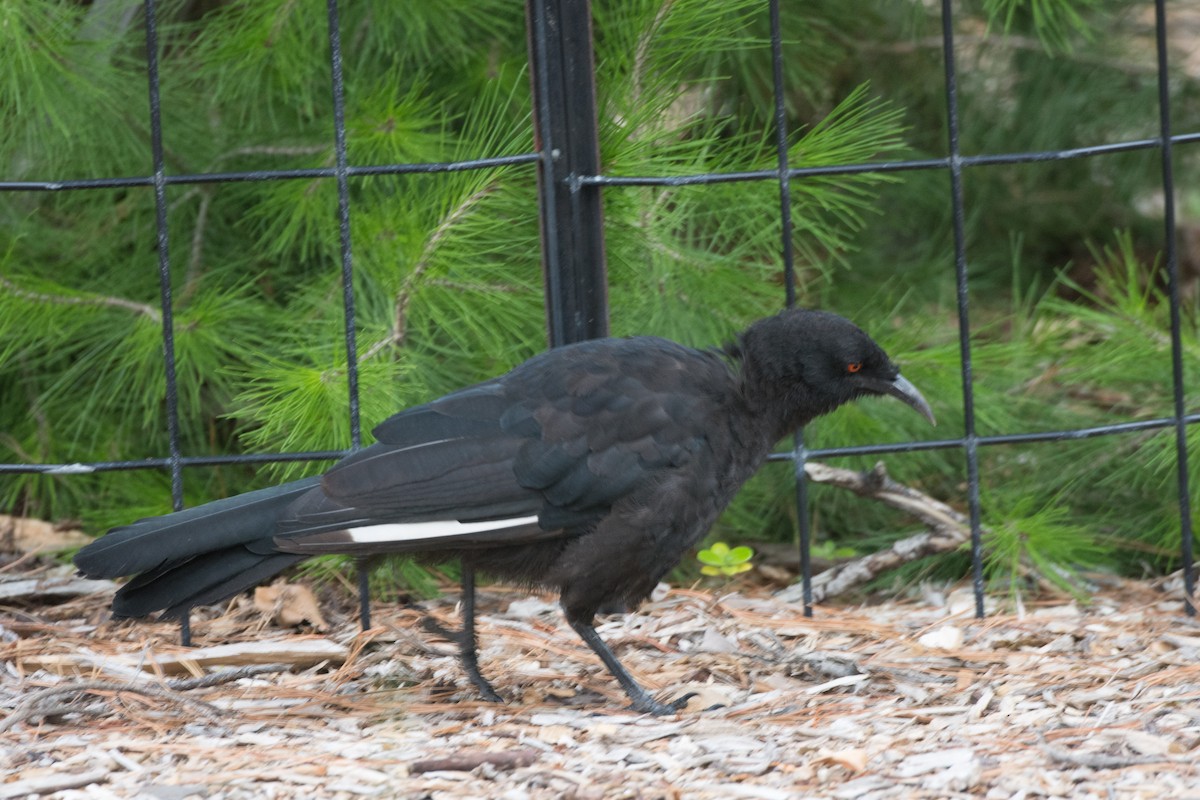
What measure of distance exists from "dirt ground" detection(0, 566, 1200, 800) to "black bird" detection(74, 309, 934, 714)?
0.80 ft

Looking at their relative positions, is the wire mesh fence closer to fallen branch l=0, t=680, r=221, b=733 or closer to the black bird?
the black bird

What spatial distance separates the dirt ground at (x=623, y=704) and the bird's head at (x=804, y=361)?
0.60 m

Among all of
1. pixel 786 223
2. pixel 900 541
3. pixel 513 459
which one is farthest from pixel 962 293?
pixel 513 459

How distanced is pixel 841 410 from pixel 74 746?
93.9 inches

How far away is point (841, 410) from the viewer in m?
4.38

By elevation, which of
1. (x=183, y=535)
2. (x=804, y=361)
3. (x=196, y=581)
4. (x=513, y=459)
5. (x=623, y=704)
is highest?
(x=804, y=361)

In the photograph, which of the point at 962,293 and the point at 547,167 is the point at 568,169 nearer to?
the point at 547,167

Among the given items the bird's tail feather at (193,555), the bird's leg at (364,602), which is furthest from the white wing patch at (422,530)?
the bird's leg at (364,602)

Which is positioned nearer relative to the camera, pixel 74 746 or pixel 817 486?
pixel 74 746

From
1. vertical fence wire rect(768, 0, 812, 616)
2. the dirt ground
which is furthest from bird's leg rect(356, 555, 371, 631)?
vertical fence wire rect(768, 0, 812, 616)

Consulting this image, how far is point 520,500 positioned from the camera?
317 centimetres

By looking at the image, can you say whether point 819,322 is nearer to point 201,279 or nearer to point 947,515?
point 947,515

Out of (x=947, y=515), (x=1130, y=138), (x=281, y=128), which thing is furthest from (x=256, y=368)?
(x=1130, y=138)

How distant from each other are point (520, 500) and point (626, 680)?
0.47 m
